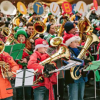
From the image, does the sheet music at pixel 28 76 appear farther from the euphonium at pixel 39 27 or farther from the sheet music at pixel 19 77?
the euphonium at pixel 39 27

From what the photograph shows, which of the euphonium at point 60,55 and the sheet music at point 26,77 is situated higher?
the euphonium at point 60,55

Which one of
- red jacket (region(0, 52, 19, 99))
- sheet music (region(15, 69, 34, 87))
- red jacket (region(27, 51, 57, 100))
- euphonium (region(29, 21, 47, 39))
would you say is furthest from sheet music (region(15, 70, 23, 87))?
euphonium (region(29, 21, 47, 39))

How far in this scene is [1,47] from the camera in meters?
2.72

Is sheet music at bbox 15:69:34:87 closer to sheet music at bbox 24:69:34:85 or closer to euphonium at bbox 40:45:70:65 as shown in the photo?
sheet music at bbox 24:69:34:85

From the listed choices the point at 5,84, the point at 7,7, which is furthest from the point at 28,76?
the point at 7,7

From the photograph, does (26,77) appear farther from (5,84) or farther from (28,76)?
(5,84)

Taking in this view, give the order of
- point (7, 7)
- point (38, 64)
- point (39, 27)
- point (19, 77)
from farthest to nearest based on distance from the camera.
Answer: point (7, 7), point (39, 27), point (38, 64), point (19, 77)

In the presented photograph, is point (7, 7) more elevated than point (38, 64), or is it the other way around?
point (7, 7)

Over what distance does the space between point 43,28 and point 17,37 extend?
100 centimetres

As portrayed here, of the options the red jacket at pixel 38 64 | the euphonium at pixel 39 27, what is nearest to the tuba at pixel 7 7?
the euphonium at pixel 39 27

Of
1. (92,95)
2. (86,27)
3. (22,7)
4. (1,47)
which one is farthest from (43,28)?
(22,7)

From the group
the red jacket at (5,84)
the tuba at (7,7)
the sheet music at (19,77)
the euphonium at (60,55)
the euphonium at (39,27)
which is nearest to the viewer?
the sheet music at (19,77)

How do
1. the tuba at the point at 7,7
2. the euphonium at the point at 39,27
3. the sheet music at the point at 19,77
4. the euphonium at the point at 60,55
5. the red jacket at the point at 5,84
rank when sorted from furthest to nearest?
the tuba at the point at 7,7 → the euphonium at the point at 39,27 → the euphonium at the point at 60,55 → the red jacket at the point at 5,84 → the sheet music at the point at 19,77

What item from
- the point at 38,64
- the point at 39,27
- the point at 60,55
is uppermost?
the point at 39,27
